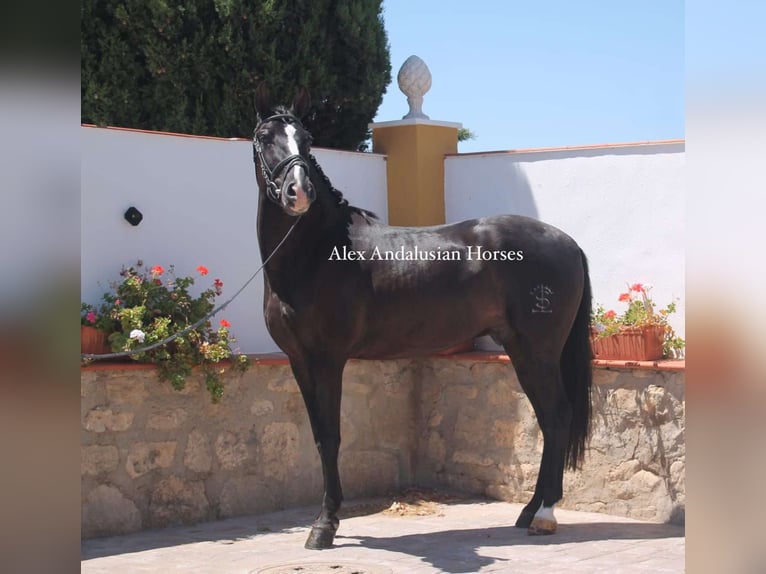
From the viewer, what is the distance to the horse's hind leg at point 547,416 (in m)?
5.44

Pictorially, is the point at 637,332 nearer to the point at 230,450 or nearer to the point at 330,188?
the point at 330,188

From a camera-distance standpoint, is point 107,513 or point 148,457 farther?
point 148,457

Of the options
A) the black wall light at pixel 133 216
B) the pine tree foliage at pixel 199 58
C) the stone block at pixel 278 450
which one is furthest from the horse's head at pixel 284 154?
the pine tree foliage at pixel 199 58

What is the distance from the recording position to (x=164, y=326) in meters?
5.48

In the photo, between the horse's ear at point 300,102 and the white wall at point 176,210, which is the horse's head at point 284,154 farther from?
the white wall at point 176,210

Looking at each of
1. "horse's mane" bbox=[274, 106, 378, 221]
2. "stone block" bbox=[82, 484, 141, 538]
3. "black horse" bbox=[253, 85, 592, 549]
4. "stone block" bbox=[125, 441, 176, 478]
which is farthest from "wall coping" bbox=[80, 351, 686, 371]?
"horse's mane" bbox=[274, 106, 378, 221]

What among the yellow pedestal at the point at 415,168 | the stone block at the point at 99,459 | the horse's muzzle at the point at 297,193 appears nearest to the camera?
the horse's muzzle at the point at 297,193

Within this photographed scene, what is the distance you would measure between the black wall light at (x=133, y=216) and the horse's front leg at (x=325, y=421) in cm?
145

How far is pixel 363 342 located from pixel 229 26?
428cm

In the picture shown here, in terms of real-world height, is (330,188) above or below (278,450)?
above

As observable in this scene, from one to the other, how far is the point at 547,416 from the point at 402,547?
1102mm

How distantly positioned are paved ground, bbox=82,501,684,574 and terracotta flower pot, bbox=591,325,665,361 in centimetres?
97

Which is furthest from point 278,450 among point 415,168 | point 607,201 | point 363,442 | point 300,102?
point 607,201

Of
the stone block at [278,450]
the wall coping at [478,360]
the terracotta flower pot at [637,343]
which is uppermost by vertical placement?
the terracotta flower pot at [637,343]
